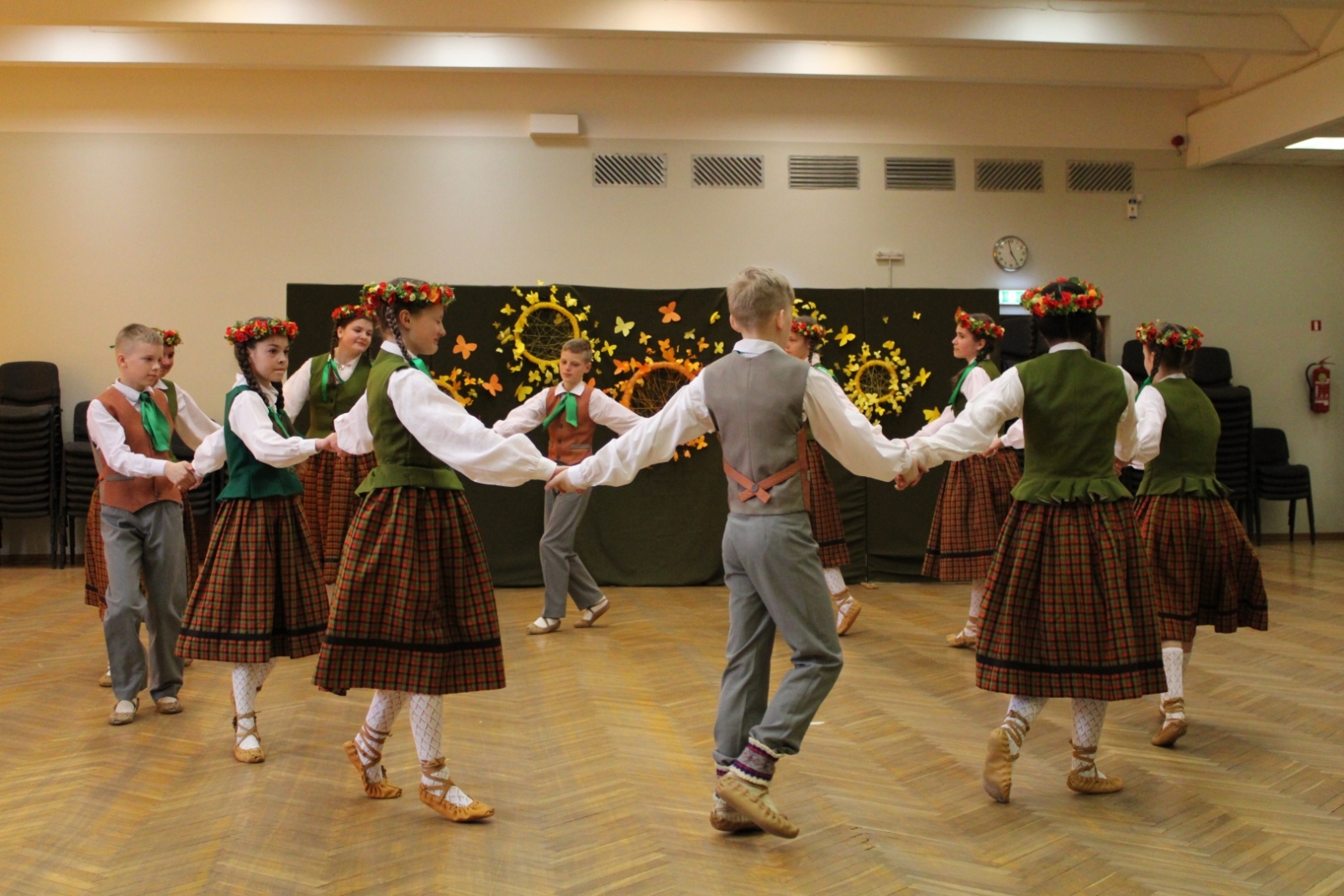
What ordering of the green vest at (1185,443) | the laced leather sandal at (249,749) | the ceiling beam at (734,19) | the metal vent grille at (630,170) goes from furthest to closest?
the metal vent grille at (630,170)
the ceiling beam at (734,19)
the green vest at (1185,443)
the laced leather sandal at (249,749)

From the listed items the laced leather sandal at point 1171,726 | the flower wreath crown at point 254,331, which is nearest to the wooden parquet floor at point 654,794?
the laced leather sandal at point 1171,726

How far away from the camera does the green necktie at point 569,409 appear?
5.69m

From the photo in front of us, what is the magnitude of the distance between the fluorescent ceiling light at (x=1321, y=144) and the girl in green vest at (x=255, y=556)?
26.5 feet

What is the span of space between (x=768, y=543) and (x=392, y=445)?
1054 mm

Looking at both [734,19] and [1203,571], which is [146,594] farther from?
[734,19]

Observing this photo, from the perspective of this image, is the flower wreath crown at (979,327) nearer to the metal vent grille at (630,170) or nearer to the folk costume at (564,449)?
the folk costume at (564,449)

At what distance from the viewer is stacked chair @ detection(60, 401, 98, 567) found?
7.63 meters

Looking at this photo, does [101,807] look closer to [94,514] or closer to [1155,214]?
[94,514]

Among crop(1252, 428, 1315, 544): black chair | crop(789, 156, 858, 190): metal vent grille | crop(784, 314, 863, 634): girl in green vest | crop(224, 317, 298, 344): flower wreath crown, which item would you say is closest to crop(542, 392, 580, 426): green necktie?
crop(784, 314, 863, 634): girl in green vest

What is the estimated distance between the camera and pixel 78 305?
8.05 metres

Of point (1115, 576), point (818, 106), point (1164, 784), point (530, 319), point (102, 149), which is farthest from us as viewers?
point (818, 106)

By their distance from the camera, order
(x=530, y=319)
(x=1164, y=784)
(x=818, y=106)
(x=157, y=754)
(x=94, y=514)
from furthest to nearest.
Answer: (x=818, y=106) < (x=530, y=319) < (x=94, y=514) < (x=157, y=754) < (x=1164, y=784)

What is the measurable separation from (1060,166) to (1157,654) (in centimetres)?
666

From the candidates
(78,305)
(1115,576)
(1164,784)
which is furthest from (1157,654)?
(78,305)
